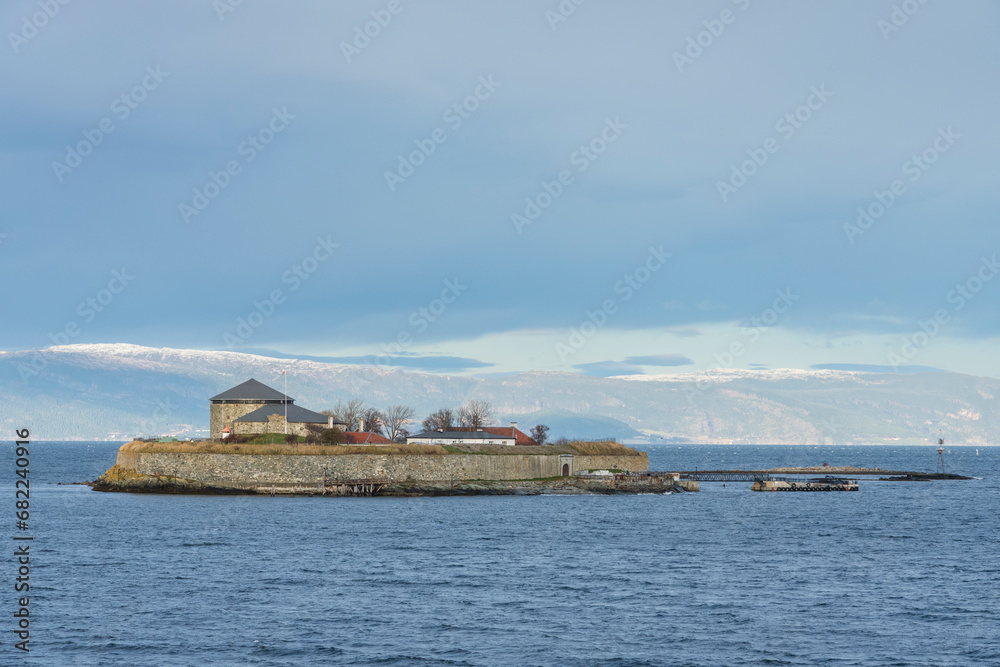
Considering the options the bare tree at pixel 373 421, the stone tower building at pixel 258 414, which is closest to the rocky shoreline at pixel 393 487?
Result: the stone tower building at pixel 258 414

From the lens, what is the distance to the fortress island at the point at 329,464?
8625 centimetres

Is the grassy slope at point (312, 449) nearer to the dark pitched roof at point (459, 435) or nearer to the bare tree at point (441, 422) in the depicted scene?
the dark pitched roof at point (459, 435)

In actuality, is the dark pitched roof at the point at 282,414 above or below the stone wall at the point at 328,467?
above

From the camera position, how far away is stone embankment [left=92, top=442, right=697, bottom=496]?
86.0 meters

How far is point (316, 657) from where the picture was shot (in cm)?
2866

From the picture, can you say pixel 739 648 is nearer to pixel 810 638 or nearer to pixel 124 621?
pixel 810 638

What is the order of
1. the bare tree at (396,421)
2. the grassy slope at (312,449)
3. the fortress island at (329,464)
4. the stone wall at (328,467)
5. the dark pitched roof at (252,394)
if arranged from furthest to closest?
the bare tree at (396,421) < the dark pitched roof at (252,394) < the grassy slope at (312,449) < the fortress island at (329,464) < the stone wall at (328,467)

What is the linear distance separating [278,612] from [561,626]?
10.0 metres

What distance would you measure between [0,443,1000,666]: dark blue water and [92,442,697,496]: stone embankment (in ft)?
44.6

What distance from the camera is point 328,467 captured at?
87.8 metres

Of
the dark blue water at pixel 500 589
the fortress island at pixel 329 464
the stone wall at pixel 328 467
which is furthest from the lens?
the fortress island at pixel 329 464

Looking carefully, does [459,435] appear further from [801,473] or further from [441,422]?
[801,473]

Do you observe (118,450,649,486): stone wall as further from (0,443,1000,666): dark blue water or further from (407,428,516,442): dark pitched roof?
(0,443,1000,666): dark blue water

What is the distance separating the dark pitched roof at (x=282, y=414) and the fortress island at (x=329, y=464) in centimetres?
10
